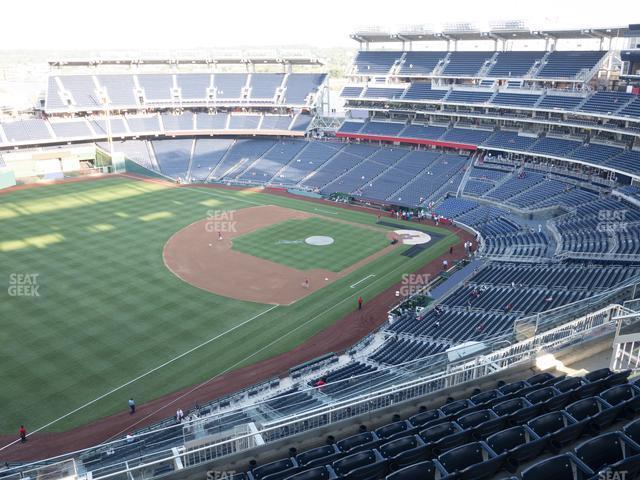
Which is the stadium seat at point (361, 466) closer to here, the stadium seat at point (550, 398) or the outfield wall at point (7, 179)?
the stadium seat at point (550, 398)

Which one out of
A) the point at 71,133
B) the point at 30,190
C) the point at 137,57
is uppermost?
the point at 137,57

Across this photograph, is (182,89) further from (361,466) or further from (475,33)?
(361,466)

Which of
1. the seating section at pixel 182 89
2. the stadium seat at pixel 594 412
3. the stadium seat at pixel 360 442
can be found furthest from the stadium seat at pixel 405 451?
the seating section at pixel 182 89

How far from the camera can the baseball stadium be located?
10883 mm

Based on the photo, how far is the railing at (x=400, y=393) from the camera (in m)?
10.3

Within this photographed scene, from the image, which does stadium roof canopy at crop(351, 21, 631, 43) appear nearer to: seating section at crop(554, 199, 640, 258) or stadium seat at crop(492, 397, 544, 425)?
seating section at crop(554, 199, 640, 258)

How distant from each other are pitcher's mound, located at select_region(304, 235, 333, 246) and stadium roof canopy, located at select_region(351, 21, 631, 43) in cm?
3618

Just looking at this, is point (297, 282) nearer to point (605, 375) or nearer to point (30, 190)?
point (605, 375)

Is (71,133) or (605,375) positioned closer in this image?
(605,375)

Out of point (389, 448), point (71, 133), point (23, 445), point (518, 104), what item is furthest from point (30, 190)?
point (389, 448)

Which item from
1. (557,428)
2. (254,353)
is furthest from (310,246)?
(557,428)

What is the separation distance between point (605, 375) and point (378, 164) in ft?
186

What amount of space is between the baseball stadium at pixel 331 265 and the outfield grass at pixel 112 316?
0.19 meters

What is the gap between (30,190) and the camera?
61.9 meters
